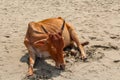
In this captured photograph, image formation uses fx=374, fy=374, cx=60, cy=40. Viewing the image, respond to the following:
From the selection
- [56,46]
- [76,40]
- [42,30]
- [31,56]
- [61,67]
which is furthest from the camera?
[76,40]

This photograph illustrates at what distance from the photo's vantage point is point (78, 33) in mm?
11109

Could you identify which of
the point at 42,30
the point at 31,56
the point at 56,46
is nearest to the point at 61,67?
the point at 56,46

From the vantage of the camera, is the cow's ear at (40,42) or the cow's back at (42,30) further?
the cow's back at (42,30)

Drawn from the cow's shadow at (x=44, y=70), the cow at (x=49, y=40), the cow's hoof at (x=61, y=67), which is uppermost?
the cow at (x=49, y=40)

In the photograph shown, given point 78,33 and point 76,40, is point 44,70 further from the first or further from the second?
point 78,33

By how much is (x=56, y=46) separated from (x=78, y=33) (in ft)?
9.22

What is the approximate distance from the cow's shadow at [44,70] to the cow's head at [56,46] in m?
0.20

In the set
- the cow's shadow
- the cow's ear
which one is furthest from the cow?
the cow's shadow

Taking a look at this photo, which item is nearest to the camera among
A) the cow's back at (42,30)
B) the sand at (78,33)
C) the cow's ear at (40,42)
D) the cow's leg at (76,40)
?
the cow's ear at (40,42)

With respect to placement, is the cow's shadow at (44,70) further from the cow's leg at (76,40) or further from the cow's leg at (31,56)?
the cow's leg at (76,40)

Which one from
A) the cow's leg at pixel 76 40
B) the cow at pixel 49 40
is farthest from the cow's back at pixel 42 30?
the cow's leg at pixel 76 40

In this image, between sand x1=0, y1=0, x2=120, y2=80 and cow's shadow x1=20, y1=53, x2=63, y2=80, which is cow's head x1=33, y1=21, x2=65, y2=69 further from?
sand x1=0, y1=0, x2=120, y2=80

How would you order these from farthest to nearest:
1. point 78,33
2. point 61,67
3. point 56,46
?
1. point 78,33
2. point 61,67
3. point 56,46

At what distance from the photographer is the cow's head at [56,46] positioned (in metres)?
8.35
